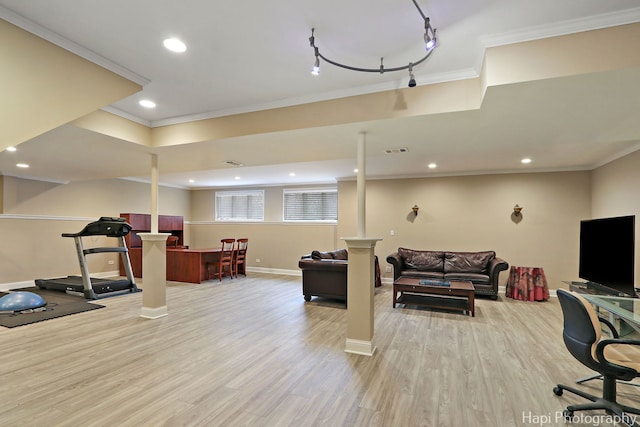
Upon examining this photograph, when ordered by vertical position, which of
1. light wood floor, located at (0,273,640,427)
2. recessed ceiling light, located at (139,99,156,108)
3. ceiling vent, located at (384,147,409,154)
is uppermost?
recessed ceiling light, located at (139,99,156,108)

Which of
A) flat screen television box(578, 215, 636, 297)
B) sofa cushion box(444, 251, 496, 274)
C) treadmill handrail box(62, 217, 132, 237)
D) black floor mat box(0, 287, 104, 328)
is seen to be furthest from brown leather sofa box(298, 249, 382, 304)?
treadmill handrail box(62, 217, 132, 237)

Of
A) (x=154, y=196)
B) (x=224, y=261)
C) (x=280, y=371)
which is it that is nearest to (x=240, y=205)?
(x=224, y=261)

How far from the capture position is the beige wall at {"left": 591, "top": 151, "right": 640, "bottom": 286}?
4.29 metres

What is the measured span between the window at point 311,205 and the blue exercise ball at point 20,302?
5350 mm

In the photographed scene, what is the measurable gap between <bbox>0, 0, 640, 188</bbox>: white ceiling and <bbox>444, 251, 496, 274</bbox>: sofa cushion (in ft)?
8.53

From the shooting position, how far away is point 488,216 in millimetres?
6375

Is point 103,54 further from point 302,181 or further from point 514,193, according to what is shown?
point 514,193

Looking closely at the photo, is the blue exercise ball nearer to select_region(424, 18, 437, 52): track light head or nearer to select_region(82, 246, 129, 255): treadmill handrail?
select_region(82, 246, 129, 255): treadmill handrail

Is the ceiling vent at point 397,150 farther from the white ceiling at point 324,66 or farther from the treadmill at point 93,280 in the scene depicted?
the treadmill at point 93,280

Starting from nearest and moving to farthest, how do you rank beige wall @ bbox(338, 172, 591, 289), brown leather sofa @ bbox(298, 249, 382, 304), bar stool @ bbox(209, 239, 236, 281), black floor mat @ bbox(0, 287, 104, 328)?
black floor mat @ bbox(0, 287, 104, 328) < brown leather sofa @ bbox(298, 249, 382, 304) < beige wall @ bbox(338, 172, 591, 289) < bar stool @ bbox(209, 239, 236, 281)

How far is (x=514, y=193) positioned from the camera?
6219 mm

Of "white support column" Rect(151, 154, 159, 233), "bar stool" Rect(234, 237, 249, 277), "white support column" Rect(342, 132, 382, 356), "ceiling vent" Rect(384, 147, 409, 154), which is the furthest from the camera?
"bar stool" Rect(234, 237, 249, 277)

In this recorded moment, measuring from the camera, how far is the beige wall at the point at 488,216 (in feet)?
19.4

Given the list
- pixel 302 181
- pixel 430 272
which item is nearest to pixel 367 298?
pixel 430 272
